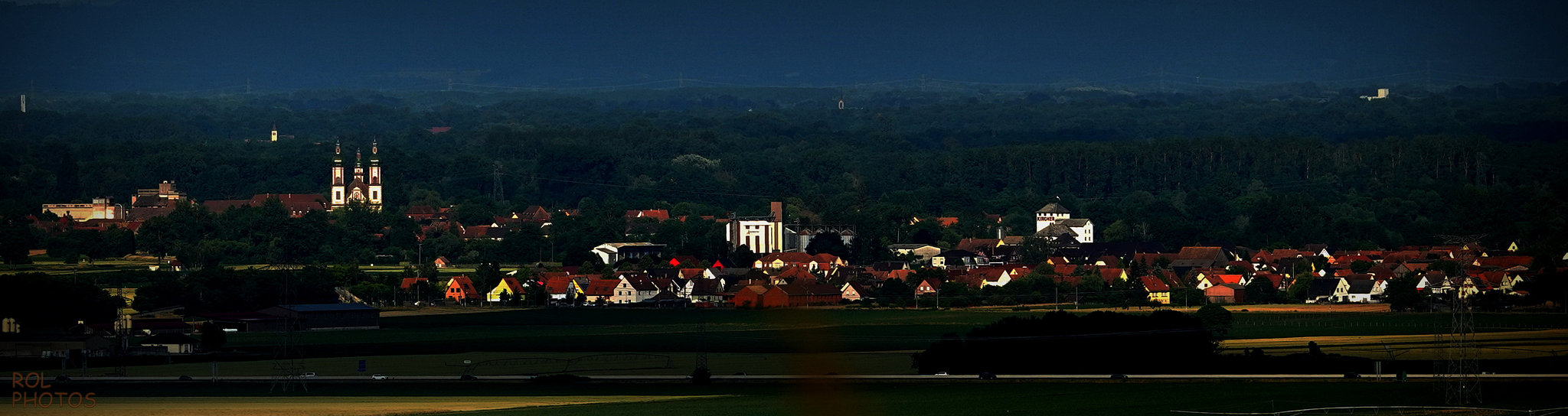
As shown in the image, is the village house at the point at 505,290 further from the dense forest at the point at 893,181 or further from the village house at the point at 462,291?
the dense forest at the point at 893,181

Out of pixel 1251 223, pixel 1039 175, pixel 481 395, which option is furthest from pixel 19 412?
pixel 1039 175

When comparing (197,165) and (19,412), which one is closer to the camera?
(19,412)

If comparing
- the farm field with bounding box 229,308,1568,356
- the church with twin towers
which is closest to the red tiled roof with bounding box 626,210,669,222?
the church with twin towers

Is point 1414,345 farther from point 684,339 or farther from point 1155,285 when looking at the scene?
point 1155,285

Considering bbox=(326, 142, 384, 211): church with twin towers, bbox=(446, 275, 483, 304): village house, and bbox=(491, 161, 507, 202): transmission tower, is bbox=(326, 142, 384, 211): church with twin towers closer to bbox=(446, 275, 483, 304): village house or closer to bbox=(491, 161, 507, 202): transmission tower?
bbox=(491, 161, 507, 202): transmission tower

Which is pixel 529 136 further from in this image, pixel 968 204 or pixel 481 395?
pixel 481 395
